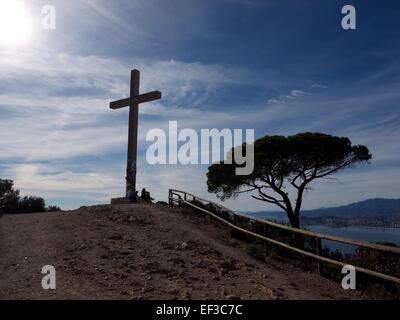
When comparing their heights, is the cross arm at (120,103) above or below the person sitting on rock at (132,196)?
above

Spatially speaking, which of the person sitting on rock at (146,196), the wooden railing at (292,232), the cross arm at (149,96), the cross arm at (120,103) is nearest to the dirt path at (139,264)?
the wooden railing at (292,232)

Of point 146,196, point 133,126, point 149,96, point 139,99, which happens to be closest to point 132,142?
point 133,126

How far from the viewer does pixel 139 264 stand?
9.15 metres

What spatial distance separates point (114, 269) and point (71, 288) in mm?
1503

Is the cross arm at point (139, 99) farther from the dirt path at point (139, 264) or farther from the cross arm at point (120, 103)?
the dirt path at point (139, 264)

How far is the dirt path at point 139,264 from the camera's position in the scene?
7.30 m

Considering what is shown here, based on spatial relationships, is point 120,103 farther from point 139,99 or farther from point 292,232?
point 292,232

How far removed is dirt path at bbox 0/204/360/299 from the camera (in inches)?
288

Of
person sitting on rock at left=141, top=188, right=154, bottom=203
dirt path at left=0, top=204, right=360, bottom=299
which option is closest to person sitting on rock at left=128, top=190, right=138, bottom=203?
person sitting on rock at left=141, top=188, right=154, bottom=203
